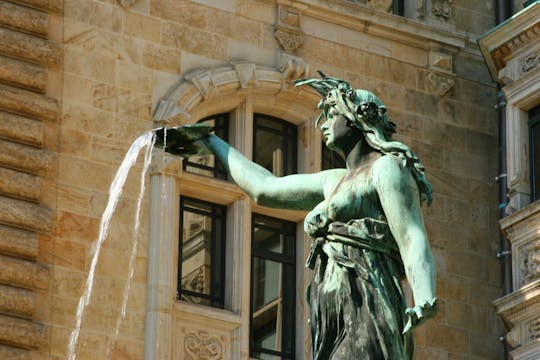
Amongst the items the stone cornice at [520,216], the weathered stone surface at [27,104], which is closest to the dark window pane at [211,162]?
the weathered stone surface at [27,104]

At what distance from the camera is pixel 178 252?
2167cm

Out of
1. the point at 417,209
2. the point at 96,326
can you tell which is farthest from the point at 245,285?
the point at 417,209

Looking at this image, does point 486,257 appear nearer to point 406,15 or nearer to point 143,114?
point 406,15

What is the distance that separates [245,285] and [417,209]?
483 inches

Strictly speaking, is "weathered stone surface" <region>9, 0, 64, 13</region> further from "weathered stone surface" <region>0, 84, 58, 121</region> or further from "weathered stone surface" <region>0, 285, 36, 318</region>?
"weathered stone surface" <region>0, 285, 36, 318</region>

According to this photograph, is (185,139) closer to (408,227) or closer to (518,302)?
(408,227)

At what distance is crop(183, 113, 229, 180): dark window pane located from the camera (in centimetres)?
2219

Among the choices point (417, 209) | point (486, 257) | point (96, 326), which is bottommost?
point (417, 209)

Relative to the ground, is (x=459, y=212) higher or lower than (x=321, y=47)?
lower

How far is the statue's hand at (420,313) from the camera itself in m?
9.16

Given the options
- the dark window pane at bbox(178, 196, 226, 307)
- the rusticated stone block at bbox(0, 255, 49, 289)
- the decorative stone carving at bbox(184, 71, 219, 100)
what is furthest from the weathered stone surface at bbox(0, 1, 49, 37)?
the rusticated stone block at bbox(0, 255, 49, 289)

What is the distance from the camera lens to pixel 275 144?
902 inches

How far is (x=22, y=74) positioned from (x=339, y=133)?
11.4 metres

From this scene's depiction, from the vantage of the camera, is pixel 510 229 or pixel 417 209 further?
pixel 510 229
